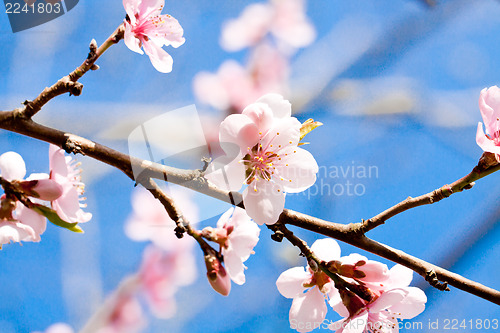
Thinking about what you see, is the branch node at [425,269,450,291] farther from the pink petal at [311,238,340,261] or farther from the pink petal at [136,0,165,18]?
the pink petal at [136,0,165,18]

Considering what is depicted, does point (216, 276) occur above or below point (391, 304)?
above

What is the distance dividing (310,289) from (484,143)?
49 cm

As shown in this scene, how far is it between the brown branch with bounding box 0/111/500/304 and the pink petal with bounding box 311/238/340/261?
217mm

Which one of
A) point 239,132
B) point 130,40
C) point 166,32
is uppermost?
point 166,32

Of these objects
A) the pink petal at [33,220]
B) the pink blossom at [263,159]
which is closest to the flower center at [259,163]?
the pink blossom at [263,159]

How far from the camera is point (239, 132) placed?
0.85 meters

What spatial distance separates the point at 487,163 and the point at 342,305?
1.33 ft

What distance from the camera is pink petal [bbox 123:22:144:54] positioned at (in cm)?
98

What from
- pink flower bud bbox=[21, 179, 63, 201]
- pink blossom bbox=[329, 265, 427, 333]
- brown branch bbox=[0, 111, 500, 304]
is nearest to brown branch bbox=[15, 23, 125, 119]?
brown branch bbox=[0, 111, 500, 304]

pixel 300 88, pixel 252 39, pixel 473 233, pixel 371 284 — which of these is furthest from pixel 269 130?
pixel 252 39

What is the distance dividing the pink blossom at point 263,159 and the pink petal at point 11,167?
1.35 ft

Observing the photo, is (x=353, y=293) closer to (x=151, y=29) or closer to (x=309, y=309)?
(x=309, y=309)

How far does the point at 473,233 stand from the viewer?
218 cm

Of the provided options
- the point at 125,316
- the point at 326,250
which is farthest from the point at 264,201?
the point at 125,316
